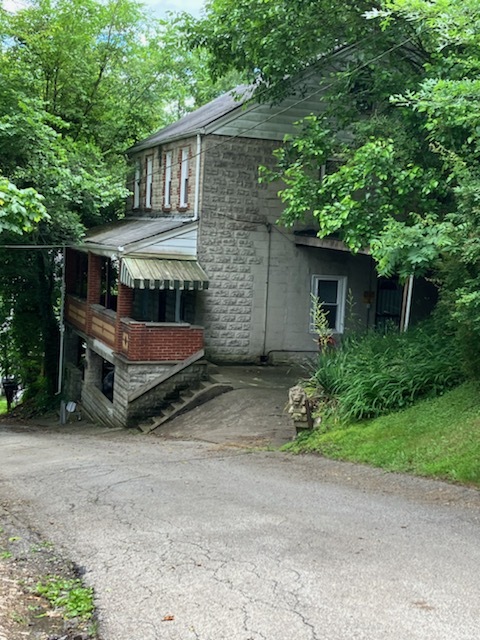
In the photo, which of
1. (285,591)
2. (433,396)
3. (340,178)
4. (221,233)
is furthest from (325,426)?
(221,233)

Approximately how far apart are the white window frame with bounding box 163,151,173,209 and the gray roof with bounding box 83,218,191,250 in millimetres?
556

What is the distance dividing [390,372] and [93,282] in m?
11.6

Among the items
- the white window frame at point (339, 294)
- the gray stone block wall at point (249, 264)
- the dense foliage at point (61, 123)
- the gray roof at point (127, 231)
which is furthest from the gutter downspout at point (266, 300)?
the dense foliage at point (61, 123)

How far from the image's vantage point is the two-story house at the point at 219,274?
1689 cm

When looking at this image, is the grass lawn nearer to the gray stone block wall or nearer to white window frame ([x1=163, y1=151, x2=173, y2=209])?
the gray stone block wall

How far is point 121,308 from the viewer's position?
17734mm

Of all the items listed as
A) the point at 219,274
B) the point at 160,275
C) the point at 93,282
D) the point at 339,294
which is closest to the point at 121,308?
the point at 160,275

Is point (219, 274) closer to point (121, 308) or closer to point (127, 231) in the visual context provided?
point (121, 308)

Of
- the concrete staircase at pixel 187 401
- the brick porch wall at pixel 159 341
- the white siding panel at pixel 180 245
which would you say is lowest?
the concrete staircase at pixel 187 401

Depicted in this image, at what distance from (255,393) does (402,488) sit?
7358 mm

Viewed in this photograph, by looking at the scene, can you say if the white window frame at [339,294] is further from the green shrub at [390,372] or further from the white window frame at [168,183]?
the green shrub at [390,372]

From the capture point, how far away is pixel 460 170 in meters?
9.62

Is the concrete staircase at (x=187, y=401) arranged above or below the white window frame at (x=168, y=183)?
below

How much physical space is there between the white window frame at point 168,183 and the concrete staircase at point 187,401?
6371 millimetres
